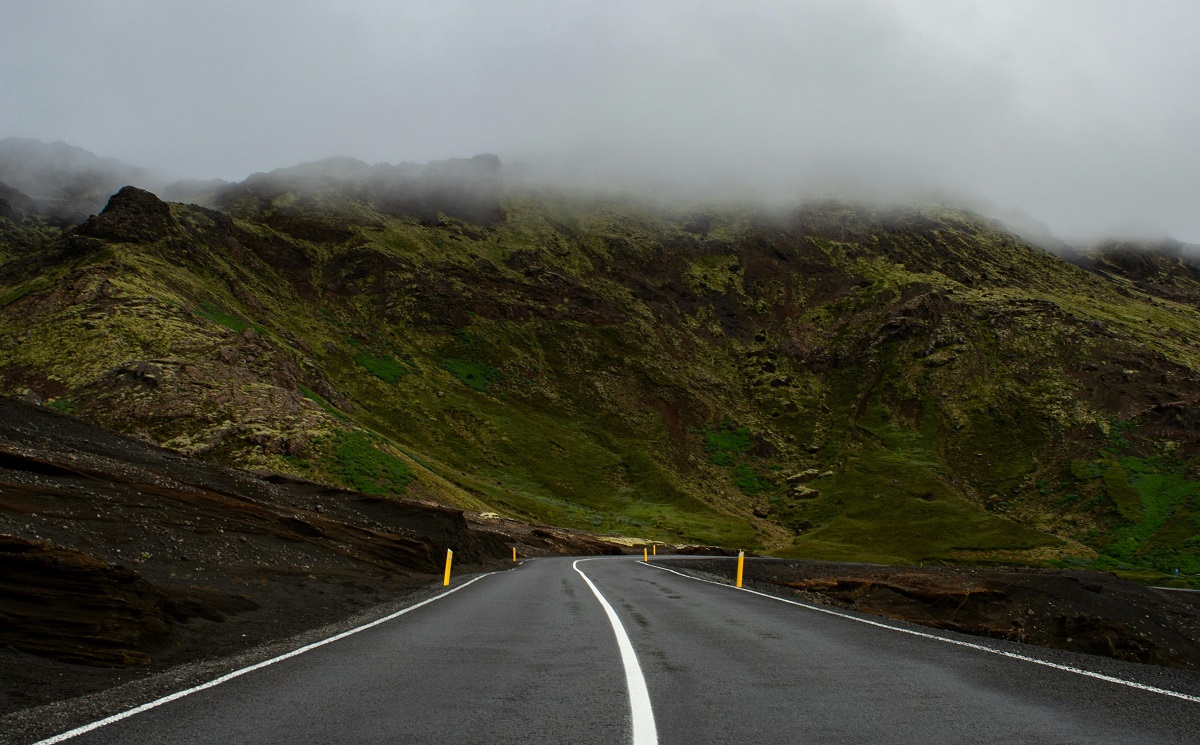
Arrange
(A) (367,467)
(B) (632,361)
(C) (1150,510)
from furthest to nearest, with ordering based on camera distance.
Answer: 1. (B) (632,361)
2. (C) (1150,510)
3. (A) (367,467)

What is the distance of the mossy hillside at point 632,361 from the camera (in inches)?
2046

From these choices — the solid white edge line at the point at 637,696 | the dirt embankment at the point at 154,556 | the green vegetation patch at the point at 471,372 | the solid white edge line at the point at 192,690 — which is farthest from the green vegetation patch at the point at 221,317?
the solid white edge line at the point at 637,696

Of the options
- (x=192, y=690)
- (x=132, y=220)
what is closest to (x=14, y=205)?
(x=132, y=220)

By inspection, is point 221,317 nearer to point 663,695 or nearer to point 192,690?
point 192,690

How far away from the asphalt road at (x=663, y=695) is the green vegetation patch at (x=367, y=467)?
3715cm

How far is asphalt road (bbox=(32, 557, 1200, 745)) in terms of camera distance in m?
5.22

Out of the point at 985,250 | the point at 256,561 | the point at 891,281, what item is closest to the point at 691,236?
the point at 891,281

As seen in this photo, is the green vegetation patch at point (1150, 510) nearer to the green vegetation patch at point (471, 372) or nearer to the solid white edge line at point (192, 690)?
the green vegetation patch at point (471, 372)

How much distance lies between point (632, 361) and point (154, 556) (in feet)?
323

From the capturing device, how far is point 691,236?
15638 centimetres

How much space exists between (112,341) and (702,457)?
76.6m

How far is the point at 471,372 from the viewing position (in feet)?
328

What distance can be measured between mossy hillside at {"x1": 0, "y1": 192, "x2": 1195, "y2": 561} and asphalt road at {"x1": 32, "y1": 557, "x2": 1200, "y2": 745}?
38967 millimetres

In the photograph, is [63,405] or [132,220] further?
[132,220]
